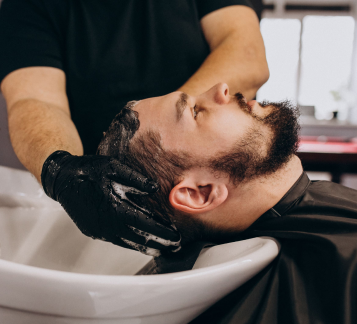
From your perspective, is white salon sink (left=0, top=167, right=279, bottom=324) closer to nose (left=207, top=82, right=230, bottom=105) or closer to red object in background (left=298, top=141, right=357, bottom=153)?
nose (left=207, top=82, right=230, bottom=105)

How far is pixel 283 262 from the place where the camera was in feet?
2.06

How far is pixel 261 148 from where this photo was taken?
0.73 m

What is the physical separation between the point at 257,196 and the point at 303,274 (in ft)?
0.67

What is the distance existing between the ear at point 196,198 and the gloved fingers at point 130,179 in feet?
0.25

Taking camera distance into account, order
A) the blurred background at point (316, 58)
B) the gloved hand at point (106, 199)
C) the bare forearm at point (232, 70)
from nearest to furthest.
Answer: the gloved hand at point (106, 199) < the bare forearm at point (232, 70) < the blurred background at point (316, 58)

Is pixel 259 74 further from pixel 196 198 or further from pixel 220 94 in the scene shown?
pixel 196 198

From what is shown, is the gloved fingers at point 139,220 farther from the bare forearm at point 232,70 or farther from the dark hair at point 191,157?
the bare forearm at point 232,70

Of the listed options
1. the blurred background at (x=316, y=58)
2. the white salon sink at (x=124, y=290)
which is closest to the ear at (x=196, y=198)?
the white salon sink at (x=124, y=290)

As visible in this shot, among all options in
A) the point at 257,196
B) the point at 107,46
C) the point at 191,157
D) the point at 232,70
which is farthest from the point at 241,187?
the point at 107,46

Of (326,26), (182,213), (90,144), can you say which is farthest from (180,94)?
(326,26)

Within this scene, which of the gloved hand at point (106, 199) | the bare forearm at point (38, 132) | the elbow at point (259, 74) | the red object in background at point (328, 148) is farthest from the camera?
the red object in background at point (328, 148)

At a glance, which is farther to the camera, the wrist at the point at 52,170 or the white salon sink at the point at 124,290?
the wrist at the point at 52,170

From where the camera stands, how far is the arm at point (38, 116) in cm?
94

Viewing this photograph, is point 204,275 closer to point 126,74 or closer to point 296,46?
point 126,74
